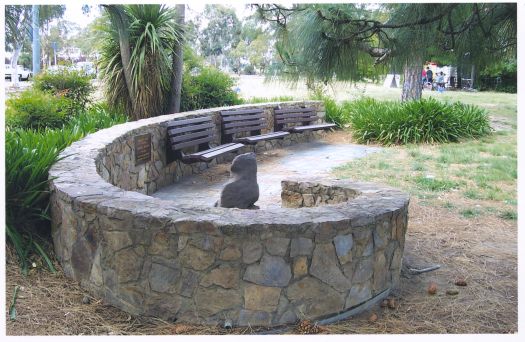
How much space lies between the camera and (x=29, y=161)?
4.11m

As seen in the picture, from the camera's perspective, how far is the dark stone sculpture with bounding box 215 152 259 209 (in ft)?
14.0

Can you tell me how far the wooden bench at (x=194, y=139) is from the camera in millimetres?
6949

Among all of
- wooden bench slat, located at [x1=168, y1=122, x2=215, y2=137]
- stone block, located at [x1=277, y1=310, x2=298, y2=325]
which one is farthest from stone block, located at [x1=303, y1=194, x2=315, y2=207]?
wooden bench slat, located at [x1=168, y1=122, x2=215, y2=137]

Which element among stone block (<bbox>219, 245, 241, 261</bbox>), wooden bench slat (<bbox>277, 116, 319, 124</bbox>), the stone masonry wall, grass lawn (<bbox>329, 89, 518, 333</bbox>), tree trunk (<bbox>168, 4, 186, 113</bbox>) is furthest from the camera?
wooden bench slat (<bbox>277, 116, 319, 124</bbox>)

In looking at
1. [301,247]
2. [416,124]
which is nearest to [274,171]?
[416,124]

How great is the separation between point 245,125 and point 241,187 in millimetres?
4616

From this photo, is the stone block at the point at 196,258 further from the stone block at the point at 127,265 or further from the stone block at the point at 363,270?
the stone block at the point at 363,270

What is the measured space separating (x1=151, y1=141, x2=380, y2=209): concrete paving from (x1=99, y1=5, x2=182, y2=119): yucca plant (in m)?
1.96

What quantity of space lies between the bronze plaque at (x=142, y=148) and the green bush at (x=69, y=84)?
3301mm

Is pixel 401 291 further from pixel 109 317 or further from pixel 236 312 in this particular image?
pixel 109 317

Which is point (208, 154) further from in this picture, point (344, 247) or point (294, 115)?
point (344, 247)

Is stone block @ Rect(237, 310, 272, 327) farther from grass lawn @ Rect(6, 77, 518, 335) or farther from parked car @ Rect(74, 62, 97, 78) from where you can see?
parked car @ Rect(74, 62, 97, 78)

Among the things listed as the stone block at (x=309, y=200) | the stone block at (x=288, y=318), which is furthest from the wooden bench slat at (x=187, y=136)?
the stone block at (x=288, y=318)

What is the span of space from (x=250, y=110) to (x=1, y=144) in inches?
258
